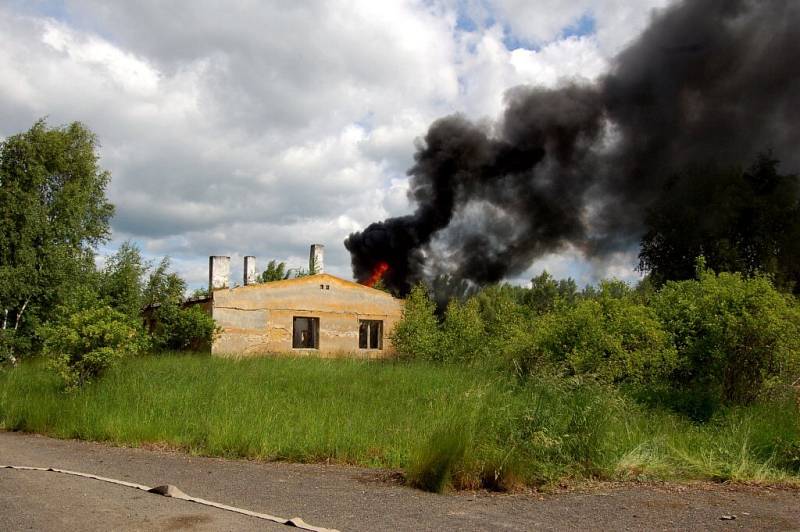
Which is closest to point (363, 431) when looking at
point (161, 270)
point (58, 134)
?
point (58, 134)

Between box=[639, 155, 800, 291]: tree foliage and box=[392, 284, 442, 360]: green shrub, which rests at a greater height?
box=[639, 155, 800, 291]: tree foliage

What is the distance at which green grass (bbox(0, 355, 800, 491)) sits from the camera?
867 centimetres

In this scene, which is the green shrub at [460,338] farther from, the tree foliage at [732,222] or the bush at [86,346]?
the bush at [86,346]

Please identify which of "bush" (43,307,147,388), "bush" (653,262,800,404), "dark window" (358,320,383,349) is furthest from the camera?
"dark window" (358,320,383,349)

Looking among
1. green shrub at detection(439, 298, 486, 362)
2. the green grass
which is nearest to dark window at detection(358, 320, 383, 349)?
green shrub at detection(439, 298, 486, 362)

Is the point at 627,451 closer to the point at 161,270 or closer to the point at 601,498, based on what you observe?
the point at 601,498

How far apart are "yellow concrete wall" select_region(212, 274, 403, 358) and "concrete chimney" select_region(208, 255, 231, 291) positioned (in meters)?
7.36

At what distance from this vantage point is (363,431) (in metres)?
10.9

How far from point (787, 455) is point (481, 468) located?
16.0 ft

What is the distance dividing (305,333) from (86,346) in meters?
13.3

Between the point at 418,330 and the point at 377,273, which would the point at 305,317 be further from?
the point at 377,273

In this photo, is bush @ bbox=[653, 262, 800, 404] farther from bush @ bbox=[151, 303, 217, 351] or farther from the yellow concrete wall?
bush @ bbox=[151, 303, 217, 351]

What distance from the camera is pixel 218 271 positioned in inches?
1267

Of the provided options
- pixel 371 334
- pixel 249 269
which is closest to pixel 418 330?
pixel 371 334
